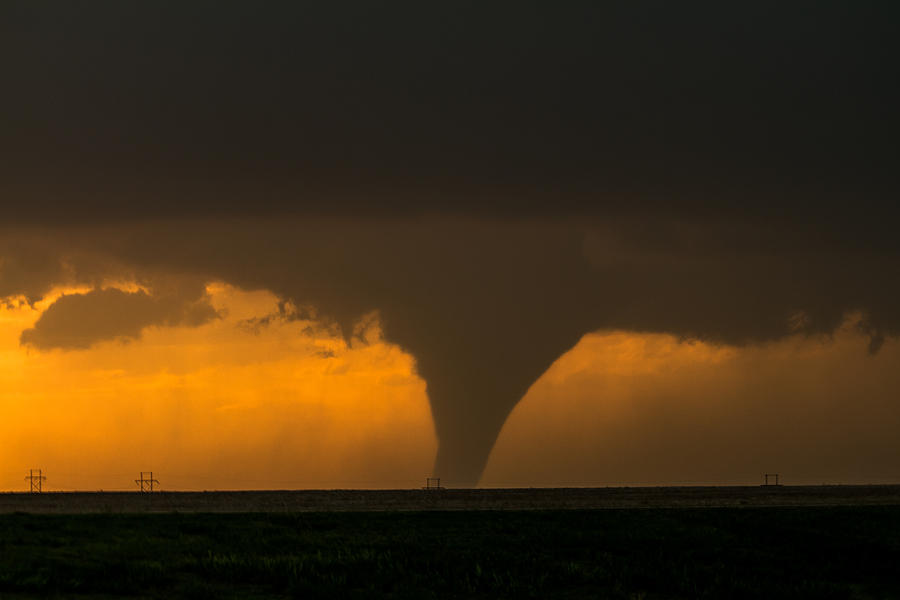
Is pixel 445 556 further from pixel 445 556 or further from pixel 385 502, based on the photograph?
pixel 385 502

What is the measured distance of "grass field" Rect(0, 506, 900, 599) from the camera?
113 feet

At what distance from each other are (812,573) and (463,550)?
12217mm

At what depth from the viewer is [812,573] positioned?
3934 centimetres

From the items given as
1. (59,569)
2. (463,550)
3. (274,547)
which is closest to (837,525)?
(463,550)

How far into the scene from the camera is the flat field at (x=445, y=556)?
3450 cm

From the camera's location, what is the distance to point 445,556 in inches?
1608

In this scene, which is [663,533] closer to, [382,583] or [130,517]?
[382,583]

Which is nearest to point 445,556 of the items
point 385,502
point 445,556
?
point 445,556

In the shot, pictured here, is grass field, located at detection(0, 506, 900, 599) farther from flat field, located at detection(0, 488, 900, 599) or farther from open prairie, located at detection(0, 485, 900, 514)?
open prairie, located at detection(0, 485, 900, 514)

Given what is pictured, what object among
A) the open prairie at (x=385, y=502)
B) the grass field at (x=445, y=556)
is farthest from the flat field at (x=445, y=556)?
the open prairie at (x=385, y=502)

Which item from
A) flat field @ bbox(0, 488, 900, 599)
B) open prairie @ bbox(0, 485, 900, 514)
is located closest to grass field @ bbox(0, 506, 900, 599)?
flat field @ bbox(0, 488, 900, 599)

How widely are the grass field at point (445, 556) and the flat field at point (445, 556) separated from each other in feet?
0.25

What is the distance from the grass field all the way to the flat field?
75 millimetres

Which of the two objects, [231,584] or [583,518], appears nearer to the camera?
[231,584]
